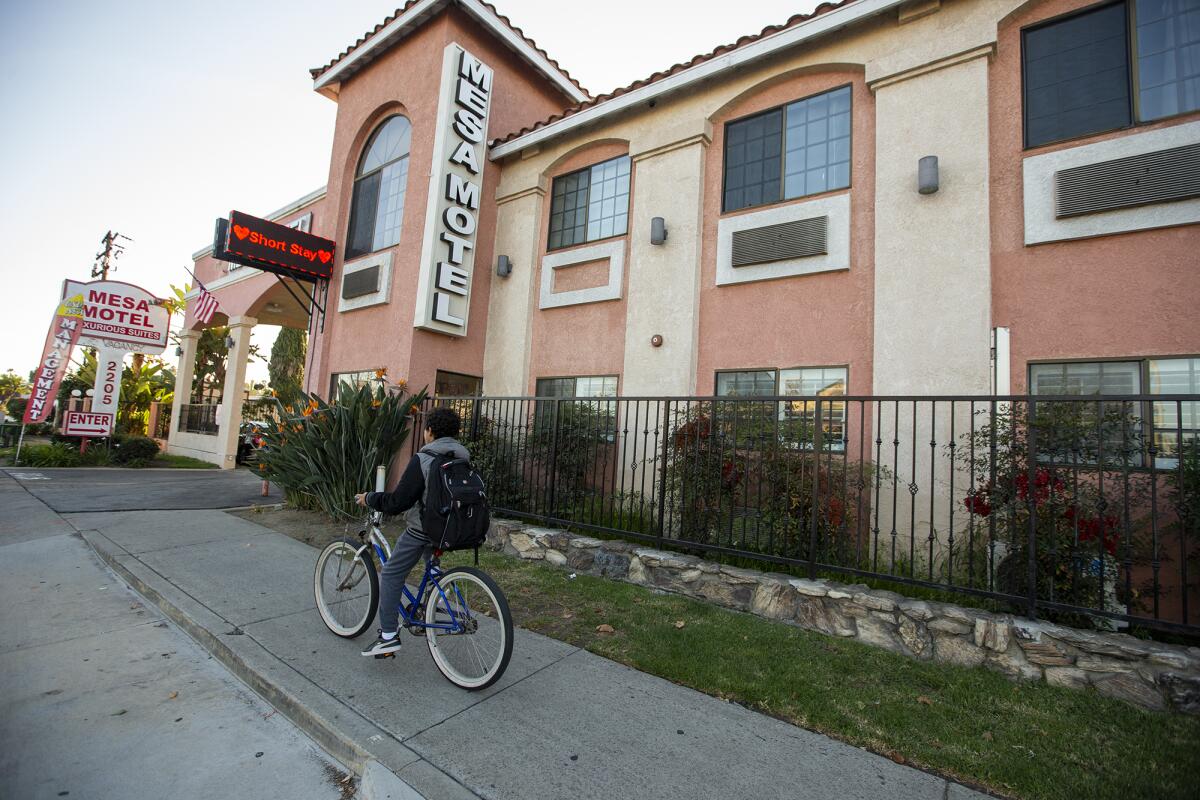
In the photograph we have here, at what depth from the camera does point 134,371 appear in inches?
848

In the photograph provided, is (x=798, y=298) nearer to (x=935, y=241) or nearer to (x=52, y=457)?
(x=935, y=241)

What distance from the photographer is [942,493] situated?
557 cm

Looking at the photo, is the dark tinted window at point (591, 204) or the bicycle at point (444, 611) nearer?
the bicycle at point (444, 611)

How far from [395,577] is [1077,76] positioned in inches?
312

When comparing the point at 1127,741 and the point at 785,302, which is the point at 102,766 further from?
the point at 785,302

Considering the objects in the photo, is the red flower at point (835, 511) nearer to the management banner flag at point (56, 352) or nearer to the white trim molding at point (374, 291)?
the white trim molding at point (374, 291)

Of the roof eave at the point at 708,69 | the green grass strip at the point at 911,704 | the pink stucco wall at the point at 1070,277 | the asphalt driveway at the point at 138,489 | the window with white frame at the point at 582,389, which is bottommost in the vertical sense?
the asphalt driveway at the point at 138,489

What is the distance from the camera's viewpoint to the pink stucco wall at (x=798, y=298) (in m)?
6.46

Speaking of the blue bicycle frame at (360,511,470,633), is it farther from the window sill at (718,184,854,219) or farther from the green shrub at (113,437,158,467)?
the green shrub at (113,437,158,467)

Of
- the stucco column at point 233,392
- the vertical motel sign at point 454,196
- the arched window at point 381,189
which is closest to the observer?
the vertical motel sign at point 454,196

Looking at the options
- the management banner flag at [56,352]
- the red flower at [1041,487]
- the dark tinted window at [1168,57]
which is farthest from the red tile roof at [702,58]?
the management banner flag at [56,352]

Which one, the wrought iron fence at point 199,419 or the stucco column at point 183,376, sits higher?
the stucco column at point 183,376

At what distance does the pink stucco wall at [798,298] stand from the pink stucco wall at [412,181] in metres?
4.34

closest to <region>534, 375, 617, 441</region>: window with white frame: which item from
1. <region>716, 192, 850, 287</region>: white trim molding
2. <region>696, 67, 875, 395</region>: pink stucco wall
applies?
<region>696, 67, 875, 395</region>: pink stucco wall
